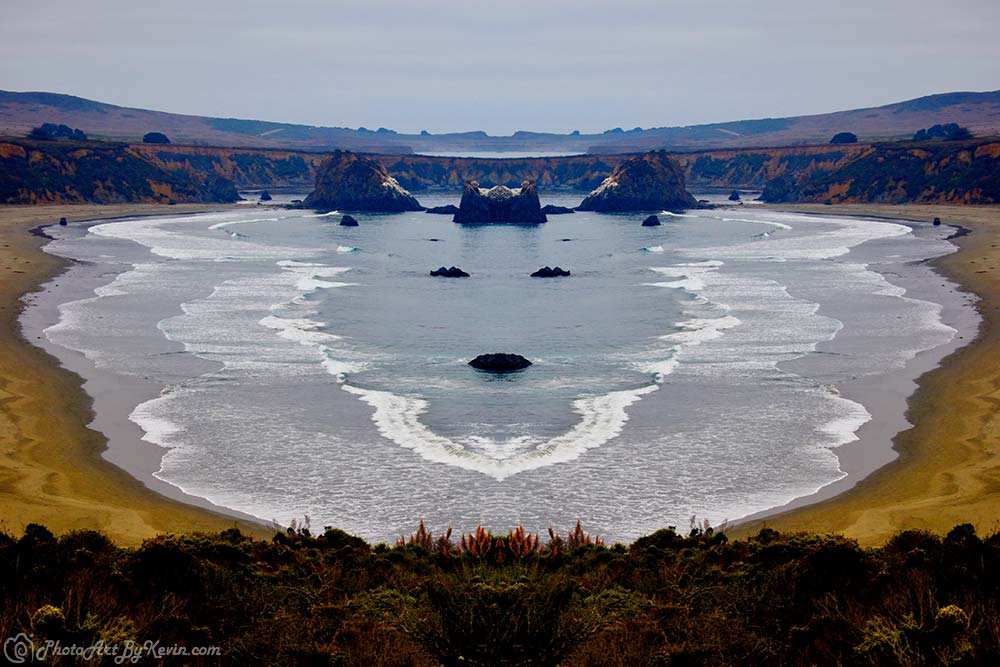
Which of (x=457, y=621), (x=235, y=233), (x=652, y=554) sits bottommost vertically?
(x=235, y=233)

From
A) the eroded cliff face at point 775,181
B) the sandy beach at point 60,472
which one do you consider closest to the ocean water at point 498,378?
the sandy beach at point 60,472

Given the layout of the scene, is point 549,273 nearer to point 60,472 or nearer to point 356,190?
point 60,472

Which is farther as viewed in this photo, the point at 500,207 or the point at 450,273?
the point at 500,207

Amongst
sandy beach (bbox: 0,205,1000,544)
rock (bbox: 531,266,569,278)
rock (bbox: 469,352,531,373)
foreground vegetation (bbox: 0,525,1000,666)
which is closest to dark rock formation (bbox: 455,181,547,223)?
rock (bbox: 531,266,569,278)

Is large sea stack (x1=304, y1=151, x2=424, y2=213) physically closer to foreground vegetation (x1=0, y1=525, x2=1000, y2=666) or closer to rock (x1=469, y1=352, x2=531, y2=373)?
rock (x1=469, y1=352, x2=531, y2=373)

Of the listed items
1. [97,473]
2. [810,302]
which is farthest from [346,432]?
[810,302]

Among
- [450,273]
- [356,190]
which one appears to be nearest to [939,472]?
[450,273]

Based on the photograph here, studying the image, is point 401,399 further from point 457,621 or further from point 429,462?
point 457,621
